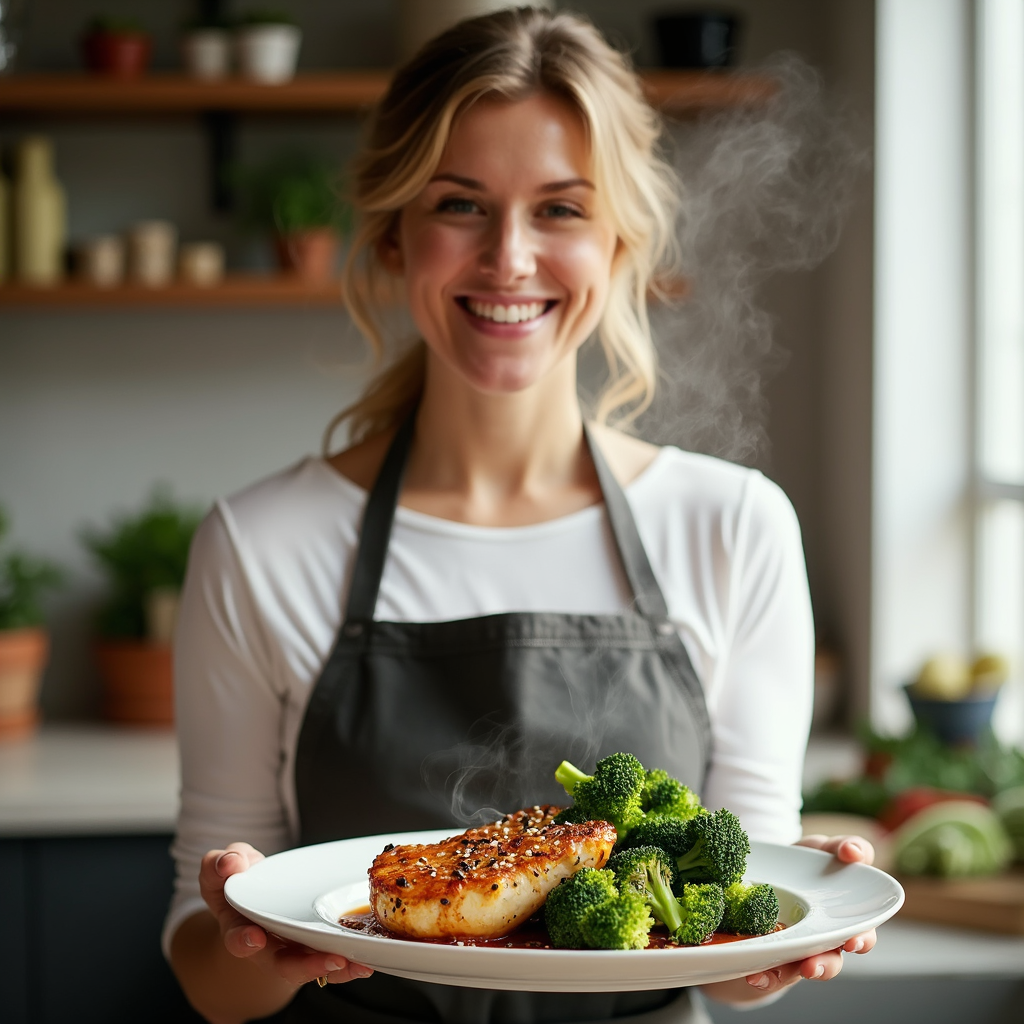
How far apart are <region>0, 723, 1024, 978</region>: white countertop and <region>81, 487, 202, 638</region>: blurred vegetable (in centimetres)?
26

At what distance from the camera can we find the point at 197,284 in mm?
3025

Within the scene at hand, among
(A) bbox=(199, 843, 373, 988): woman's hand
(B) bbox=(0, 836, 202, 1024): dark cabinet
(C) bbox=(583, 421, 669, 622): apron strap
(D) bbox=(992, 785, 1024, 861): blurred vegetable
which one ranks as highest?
(C) bbox=(583, 421, 669, 622): apron strap

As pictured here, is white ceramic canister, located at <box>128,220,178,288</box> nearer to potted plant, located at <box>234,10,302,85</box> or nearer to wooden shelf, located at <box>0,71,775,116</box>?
wooden shelf, located at <box>0,71,775,116</box>

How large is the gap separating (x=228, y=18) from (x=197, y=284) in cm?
61

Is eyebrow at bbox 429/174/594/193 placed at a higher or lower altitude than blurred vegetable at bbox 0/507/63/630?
higher

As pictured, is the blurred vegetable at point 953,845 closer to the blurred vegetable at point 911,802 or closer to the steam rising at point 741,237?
the blurred vegetable at point 911,802

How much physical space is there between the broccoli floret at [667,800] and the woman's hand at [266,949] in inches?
11.5

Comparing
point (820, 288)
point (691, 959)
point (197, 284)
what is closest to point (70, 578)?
point (197, 284)

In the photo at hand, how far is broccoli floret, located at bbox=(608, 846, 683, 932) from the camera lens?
101 centimetres

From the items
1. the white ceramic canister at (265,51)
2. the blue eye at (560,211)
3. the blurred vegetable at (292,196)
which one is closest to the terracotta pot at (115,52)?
the white ceramic canister at (265,51)

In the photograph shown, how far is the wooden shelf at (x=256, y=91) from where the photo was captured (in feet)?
9.74

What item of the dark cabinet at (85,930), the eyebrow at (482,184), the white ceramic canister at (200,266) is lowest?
the dark cabinet at (85,930)

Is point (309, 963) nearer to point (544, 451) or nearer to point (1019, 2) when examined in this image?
point (544, 451)

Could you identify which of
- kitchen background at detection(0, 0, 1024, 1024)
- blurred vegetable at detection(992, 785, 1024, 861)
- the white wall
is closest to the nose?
kitchen background at detection(0, 0, 1024, 1024)
